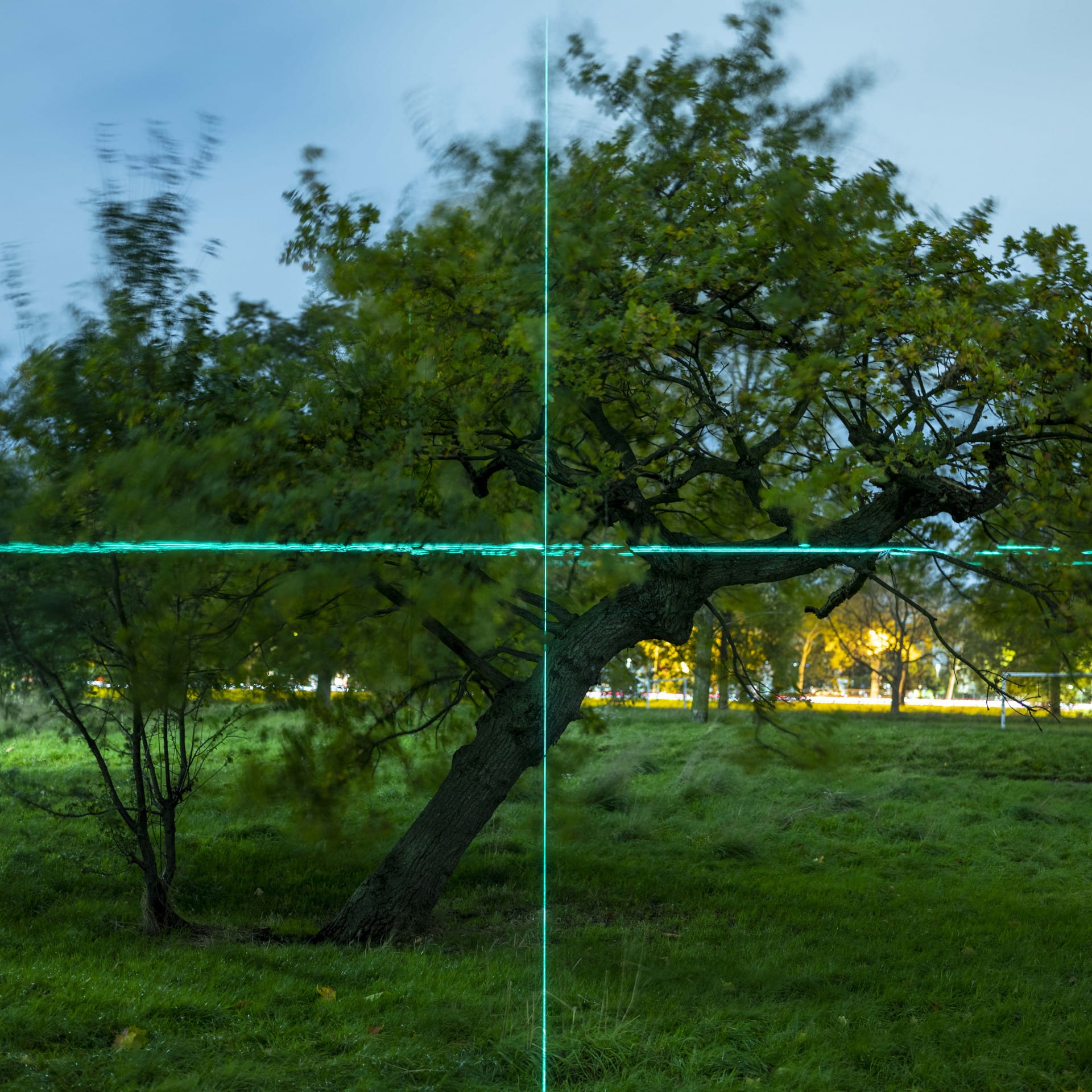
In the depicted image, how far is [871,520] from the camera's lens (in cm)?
299

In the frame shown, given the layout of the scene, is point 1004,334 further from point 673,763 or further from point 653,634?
point 673,763

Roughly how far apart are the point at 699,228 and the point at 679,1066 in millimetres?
2104

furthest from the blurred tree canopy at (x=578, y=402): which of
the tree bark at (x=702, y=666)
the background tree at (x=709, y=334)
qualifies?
the tree bark at (x=702, y=666)

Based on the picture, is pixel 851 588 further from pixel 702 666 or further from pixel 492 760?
pixel 492 760

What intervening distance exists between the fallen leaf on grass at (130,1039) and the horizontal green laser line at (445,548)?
1099 millimetres

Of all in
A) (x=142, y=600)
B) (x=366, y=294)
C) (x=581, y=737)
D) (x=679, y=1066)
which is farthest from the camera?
(x=581, y=737)

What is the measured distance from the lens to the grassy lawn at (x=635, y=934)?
2.39m

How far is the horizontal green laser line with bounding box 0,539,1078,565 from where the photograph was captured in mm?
2670

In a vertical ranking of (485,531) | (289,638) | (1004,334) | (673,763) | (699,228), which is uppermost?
(699,228)

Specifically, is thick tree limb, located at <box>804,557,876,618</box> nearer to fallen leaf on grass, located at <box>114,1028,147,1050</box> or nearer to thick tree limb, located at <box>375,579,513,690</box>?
thick tree limb, located at <box>375,579,513,690</box>

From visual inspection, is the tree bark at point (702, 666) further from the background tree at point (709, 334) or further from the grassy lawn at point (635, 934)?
the background tree at point (709, 334)

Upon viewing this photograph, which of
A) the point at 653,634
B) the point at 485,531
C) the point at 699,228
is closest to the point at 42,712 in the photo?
the point at 485,531

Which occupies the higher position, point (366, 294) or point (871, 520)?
point (366, 294)

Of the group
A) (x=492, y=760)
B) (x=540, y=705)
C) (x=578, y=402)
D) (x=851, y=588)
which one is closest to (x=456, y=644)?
(x=540, y=705)
